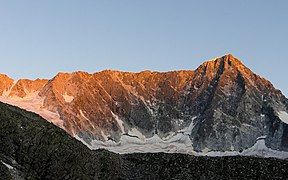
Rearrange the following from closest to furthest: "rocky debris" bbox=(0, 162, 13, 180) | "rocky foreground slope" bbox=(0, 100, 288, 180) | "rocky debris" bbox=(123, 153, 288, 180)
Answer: "rocky debris" bbox=(0, 162, 13, 180)
"rocky foreground slope" bbox=(0, 100, 288, 180)
"rocky debris" bbox=(123, 153, 288, 180)

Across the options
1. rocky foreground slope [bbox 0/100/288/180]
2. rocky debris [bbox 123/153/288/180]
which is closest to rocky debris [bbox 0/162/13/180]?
rocky foreground slope [bbox 0/100/288/180]

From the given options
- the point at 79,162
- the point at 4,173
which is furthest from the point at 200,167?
the point at 4,173

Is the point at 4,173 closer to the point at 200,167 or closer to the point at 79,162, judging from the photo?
the point at 79,162

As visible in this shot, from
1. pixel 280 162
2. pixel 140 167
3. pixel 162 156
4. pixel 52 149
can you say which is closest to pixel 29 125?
pixel 52 149

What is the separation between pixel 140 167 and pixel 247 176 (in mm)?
13236

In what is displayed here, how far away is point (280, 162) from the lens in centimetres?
5666

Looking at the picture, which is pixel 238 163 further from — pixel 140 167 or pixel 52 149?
pixel 52 149

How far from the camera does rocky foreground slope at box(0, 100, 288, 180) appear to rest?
3231 cm

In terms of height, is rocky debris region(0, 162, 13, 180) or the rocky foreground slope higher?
the rocky foreground slope

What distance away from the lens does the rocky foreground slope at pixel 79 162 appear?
32312 millimetres

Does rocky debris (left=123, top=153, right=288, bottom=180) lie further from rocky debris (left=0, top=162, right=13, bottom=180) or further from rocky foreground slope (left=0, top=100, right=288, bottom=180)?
rocky debris (left=0, top=162, right=13, bottom=180)

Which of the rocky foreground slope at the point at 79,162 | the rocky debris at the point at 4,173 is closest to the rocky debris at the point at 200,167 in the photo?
the rocky foreground slope at the point at 79,162

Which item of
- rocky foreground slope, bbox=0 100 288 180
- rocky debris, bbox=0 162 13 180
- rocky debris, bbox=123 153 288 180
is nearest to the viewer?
rocky debris, bbox=0 162 13 180

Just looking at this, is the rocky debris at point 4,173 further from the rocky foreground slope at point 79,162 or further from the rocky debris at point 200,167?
the rocky debris at point 200,167
